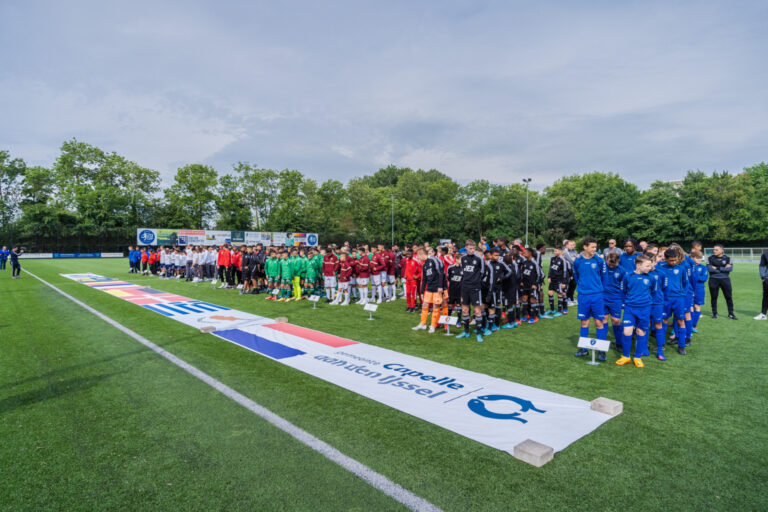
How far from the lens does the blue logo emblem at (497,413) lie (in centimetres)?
444

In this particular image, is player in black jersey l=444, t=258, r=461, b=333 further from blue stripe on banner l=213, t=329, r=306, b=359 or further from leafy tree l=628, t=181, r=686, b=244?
leafy tree l=628, t=181, r=686, b=244

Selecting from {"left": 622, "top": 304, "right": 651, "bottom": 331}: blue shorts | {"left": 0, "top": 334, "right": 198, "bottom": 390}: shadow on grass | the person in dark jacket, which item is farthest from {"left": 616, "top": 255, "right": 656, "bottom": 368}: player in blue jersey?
{"left": 0, "top": 334, "right": 198, "bottom": 390}: shadow on grass

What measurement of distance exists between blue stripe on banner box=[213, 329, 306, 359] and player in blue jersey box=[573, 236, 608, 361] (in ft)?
16.7

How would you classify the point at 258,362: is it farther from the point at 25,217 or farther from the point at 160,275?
the point at 25,217

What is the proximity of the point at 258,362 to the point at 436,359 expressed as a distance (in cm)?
307

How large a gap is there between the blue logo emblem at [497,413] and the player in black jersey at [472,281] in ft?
10.1

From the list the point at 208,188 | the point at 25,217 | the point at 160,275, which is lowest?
the point at 160,275

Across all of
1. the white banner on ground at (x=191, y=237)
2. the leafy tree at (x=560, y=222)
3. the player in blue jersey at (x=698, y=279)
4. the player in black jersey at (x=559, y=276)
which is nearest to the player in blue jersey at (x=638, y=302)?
the player in blue jersey at (x=698, y=279)

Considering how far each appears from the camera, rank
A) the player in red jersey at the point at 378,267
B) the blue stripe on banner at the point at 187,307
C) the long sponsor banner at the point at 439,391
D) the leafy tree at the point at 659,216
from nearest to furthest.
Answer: the long sponsor banner at the point at 439,391, the blue stripe on banner at the point at 187,307, the player in red jersey at the point at 378,267, the leafy tree at the point at 659,216

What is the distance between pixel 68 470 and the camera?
340 cm

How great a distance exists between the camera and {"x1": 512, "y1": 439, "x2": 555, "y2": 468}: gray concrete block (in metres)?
3.45

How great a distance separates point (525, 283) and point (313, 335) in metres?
5.45

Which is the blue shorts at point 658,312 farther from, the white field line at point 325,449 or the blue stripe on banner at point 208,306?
the blue stripe on banner at point 208,306

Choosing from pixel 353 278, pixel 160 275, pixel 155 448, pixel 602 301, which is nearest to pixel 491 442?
pixel 155 448
